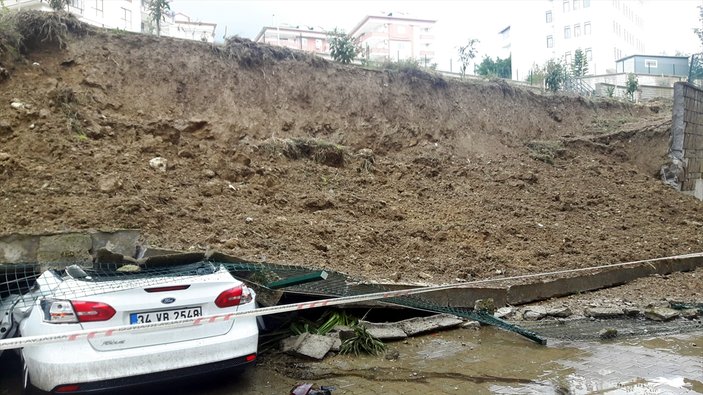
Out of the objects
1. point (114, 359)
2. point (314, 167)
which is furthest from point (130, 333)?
point (314, 167)

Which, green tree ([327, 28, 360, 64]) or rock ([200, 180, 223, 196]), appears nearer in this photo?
rock ([200, 180, 223, 196])

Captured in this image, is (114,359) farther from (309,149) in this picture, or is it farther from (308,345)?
(309,149)

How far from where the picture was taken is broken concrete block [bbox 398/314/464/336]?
19.8ft

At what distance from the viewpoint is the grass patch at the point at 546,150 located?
46.5ft

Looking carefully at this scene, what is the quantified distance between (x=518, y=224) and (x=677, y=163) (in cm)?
715

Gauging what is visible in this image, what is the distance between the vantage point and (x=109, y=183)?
7844 mm

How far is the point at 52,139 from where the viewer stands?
28.0 feet

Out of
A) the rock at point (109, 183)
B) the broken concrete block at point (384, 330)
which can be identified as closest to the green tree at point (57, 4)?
the rock at point (109, 183)

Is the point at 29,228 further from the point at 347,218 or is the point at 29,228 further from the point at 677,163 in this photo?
the point at 677,163

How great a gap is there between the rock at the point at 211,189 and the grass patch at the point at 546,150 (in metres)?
9.02

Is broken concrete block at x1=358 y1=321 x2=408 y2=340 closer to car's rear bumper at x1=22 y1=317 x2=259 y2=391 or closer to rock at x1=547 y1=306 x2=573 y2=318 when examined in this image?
car's rear bumper at x1=22 y1=317 x2=259 y2=391

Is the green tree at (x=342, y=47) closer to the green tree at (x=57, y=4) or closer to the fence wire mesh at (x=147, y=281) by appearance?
the green tree at (x=57, y=4)

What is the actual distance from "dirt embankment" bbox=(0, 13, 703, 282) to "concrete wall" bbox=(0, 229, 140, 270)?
0.38 m

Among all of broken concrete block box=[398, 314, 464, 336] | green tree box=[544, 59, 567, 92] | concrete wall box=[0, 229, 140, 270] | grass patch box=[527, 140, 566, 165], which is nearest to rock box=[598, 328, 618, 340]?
broken concrete block box=[398, 314, 464, 336]
